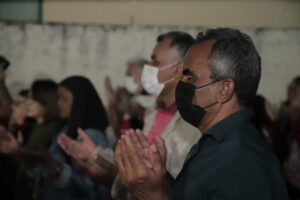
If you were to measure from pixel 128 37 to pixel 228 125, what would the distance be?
389 cm

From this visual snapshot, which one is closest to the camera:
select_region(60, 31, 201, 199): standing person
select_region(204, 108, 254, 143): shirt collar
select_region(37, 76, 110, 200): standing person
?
select_region(204, 108, 254, 143): shirt collar

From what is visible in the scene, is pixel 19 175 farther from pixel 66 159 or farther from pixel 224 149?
pixel 224 149

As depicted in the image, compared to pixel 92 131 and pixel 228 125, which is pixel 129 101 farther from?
pixel 228 125

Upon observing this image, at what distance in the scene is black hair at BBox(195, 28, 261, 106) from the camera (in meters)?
1.51

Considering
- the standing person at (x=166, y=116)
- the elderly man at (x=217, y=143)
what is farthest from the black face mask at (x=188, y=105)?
the standing person at (x=166, y=116)

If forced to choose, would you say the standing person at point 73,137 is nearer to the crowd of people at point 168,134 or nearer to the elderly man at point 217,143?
the crowd of people at point 168,134

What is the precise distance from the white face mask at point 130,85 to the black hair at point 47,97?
88cm

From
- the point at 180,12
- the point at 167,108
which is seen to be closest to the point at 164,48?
the point at 167,108

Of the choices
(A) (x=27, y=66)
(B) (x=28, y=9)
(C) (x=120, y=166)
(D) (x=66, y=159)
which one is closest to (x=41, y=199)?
(D) (x=66, y=159)

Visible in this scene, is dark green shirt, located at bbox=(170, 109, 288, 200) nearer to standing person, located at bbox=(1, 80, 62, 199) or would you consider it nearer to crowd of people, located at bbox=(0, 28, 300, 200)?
crowd of people, located at bbox=(0, 28, 300, 200)

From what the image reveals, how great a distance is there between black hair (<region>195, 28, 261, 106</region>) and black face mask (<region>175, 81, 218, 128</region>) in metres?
0.11

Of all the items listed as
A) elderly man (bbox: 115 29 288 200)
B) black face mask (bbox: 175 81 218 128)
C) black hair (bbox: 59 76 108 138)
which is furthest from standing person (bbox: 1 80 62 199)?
elderly man (bbox: 115 29 288 200)

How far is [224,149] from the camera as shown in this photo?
139 centimetres

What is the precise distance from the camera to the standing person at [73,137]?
266 centimetres
